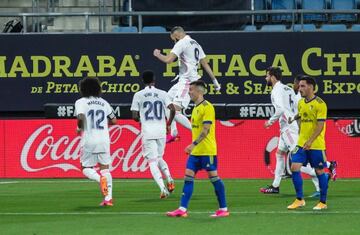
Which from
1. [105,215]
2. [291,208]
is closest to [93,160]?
[105,215]

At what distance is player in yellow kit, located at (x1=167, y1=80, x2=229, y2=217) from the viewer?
1414cm

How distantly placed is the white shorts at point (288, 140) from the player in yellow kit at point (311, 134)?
350 centimetres

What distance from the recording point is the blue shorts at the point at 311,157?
15188 millimetres

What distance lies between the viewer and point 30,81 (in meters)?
26.1

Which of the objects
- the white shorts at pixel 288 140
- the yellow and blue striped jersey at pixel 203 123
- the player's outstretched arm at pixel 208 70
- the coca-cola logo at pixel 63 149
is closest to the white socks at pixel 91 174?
the yellow and blue striped jersey at pixel 203 123

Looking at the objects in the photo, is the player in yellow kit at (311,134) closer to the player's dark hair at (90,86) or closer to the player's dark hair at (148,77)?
the player's dark hair at (90,86)

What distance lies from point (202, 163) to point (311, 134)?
5.96 ft

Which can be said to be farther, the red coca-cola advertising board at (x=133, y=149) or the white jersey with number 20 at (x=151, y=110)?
the red coca-cola advertising board at (x=133, y=149)

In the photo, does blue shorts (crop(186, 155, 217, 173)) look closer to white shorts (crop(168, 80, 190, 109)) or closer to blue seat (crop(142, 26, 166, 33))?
white shorts (crop(168, 80, 190, 109))

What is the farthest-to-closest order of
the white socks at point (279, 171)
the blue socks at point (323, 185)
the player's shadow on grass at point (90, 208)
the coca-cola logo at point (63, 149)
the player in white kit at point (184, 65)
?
the coca-cola logo at point (63, 149) → the player in white kit at point (184, 65) → the white socks at point (279, 171) → the player's shadow on grass at point (90, 208) → the blue socks at point (323, 185)

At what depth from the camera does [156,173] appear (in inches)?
703

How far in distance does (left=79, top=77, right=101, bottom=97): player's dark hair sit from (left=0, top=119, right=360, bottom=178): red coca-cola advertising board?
7.97 metres

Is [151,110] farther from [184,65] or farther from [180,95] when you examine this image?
[184,65]

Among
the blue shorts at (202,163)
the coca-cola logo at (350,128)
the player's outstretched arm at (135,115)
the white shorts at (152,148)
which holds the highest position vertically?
the player's outstretched arm at (135,115)
